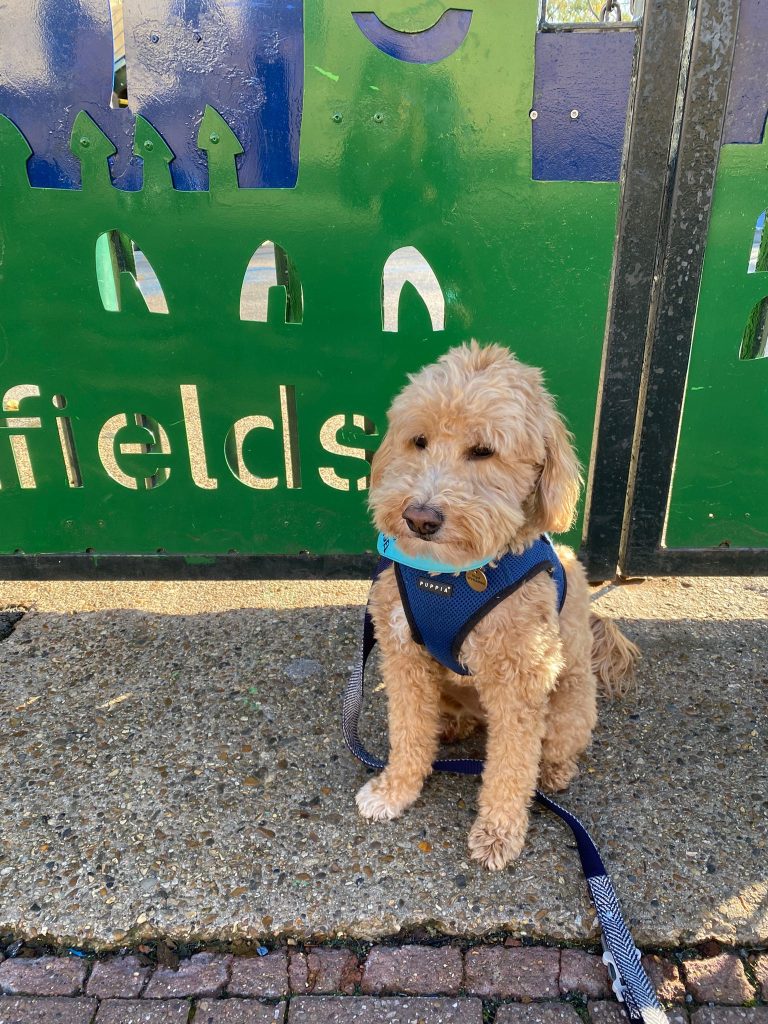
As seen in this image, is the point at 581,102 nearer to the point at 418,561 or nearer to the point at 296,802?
the point at 418,561

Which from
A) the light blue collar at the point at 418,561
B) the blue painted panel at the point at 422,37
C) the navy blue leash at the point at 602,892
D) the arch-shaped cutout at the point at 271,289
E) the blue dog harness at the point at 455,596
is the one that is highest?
the blue painted panel at the point at 422,37

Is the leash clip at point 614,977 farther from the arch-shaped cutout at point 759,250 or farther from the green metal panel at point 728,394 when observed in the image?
the arch-shaped cutout at point 759,250

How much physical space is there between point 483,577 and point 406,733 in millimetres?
679

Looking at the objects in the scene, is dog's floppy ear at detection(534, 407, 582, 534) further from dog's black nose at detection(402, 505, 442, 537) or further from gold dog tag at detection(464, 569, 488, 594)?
dog's black nose at detection(402, 505, 442, 537)

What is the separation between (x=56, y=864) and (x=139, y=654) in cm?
120

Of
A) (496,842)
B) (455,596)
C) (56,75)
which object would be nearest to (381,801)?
(496,842)

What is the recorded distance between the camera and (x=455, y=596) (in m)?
2.09

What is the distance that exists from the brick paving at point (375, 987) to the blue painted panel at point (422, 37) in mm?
3051

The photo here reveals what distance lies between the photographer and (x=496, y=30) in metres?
2.55

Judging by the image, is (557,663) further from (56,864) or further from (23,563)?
(23,563)

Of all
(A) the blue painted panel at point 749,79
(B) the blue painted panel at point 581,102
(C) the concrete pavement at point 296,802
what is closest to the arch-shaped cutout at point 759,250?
(A) the blue painted panel at point 749,79

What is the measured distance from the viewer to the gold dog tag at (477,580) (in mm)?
2092

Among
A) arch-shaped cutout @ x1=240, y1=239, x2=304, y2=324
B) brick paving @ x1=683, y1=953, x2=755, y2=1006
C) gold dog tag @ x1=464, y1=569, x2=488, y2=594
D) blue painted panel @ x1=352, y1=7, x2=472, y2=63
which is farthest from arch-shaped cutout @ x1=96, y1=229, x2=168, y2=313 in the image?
brick paving @ x1=683, y1=953, x2=755, y2=1006

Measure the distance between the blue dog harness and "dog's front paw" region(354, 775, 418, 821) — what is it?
56 cm
